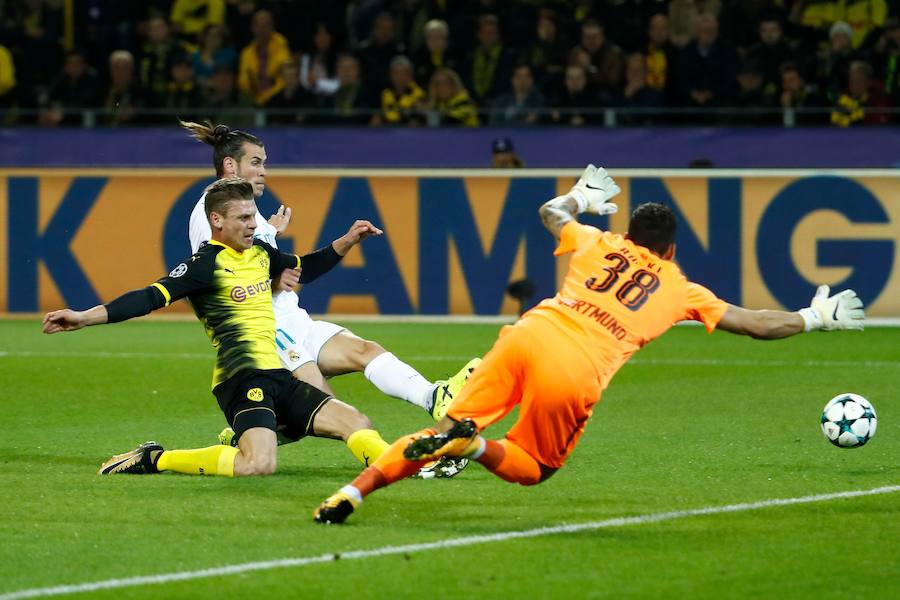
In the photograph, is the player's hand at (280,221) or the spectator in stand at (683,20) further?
the spectator in stand at (683,20)

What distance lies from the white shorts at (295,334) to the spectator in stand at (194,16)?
11.9m

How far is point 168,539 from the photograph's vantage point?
629cm

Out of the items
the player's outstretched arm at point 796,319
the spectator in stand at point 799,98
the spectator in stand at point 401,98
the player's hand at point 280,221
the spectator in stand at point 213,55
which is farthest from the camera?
the spectator in stand at point 213,55

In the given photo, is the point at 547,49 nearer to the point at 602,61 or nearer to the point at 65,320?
the point at 602,61

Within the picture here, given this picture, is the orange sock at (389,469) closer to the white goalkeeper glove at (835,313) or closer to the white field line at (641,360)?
the white goalkeeper glove at (835,313)

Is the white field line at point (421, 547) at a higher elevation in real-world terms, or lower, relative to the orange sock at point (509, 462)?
lower

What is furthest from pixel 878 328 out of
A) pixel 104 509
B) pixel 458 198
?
pixel 104 509

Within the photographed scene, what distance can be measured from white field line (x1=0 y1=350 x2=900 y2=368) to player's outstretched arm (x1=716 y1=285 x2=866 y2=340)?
6338 millimetres

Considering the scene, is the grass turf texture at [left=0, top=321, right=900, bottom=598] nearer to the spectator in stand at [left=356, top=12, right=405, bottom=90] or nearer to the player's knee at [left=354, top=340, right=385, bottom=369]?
the player's knee at [left=354, top=340, right=385, bottom=369]

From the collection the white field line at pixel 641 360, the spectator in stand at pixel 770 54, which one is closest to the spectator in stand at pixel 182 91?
the white field line at pixel 641 360

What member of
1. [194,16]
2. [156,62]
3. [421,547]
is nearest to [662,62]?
[156,62]

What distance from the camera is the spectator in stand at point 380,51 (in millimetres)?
18344

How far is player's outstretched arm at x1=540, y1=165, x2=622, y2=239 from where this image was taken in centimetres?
683

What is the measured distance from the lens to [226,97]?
60.0ft
